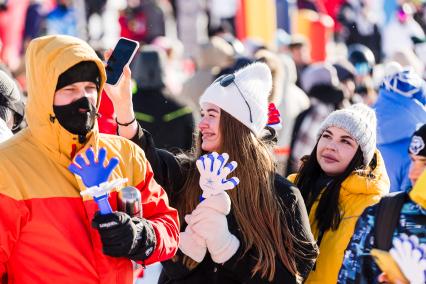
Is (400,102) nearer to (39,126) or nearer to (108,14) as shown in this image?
(39,126)

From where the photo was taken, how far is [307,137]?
862cm

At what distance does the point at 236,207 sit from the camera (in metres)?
4.93

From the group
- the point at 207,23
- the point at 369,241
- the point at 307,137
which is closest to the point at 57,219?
the point at 369,241

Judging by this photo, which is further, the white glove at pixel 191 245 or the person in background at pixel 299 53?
the person in background at pixel 299 53

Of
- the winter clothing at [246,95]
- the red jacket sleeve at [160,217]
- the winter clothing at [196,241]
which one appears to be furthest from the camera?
the winter clothing at [246,95]

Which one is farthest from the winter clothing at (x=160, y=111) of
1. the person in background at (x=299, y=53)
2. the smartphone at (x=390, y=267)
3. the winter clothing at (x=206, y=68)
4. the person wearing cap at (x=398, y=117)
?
the person in background at (x=299, y=53)

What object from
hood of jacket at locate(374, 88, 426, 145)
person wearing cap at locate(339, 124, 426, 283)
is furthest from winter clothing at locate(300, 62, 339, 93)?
person wearing cap at locate(339, 124, 426, 283)

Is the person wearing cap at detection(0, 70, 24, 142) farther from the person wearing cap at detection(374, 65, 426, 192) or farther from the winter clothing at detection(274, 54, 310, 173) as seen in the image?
the winter clothing at detection(274, 54, 310, 173)

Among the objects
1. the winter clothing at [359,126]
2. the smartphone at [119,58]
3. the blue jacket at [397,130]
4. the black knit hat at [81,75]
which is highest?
the black knit hat at [81,75]

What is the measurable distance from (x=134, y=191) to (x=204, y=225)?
736 mm

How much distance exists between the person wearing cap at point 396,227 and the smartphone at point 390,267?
12cm

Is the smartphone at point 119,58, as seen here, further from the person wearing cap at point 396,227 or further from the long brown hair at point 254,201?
the person wearing cap at point 396,227

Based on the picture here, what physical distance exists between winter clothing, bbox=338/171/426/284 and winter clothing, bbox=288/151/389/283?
2.82 feet

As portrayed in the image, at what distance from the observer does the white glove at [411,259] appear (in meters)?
3.94
